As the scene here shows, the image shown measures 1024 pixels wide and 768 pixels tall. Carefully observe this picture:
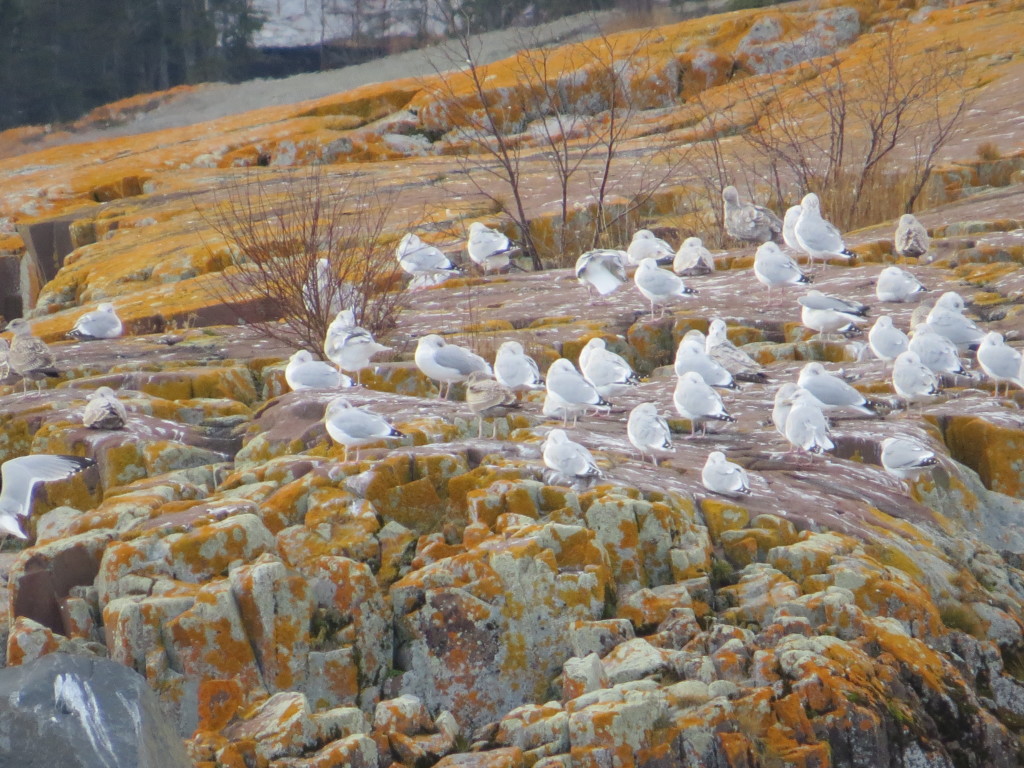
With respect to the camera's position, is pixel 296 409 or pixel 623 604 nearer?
pixel 623 604

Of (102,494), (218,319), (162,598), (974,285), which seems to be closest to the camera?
(162,598)

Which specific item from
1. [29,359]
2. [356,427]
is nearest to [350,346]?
[356,427]

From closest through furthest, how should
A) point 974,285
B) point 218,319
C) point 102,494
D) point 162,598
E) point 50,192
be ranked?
point 162,598 < point 102,494 < point 974,285 < point 218,319 < point 50,192

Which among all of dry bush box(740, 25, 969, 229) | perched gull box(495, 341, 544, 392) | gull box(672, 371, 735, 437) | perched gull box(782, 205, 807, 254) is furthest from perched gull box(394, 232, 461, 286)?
gull box(672, 371, 735, 437)

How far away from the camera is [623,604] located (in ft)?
23.9

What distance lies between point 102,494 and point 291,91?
33820mm

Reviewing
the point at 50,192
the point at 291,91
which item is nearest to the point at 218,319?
the point at 50,192

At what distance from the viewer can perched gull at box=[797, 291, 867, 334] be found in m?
11.5

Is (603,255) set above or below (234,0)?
below

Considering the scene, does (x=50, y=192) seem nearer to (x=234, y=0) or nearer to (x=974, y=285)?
(x=234, y=0)

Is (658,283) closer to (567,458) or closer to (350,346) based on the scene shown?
(350,346)

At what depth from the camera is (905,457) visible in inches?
334

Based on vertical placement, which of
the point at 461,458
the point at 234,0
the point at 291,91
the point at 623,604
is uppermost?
the point at 234,0

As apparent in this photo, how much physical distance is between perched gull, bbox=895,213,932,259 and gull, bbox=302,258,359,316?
21.3ft
